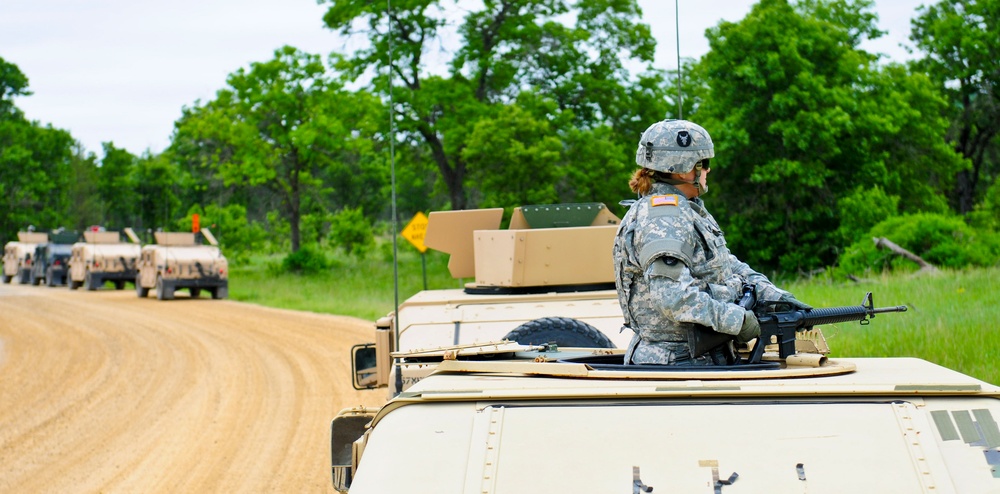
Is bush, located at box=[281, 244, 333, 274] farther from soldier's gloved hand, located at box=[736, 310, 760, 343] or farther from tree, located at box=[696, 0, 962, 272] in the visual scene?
soldier's gloved hand, located at box=[736, 310, 760, 343]

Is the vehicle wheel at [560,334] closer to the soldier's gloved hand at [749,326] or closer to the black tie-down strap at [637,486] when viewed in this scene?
the soldier's gloved hand at [749,326]

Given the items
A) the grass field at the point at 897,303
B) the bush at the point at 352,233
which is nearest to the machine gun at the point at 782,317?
the grass field at the point at 897,303

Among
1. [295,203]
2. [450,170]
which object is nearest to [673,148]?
[450,170]

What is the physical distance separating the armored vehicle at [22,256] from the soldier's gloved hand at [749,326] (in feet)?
127

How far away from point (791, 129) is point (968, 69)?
599 inches

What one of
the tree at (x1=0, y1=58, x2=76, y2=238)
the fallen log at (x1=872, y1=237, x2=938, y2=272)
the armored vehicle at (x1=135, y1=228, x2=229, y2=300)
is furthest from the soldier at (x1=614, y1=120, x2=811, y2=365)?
the tree at (x1=0, y1=58, x2=76, y2=238)

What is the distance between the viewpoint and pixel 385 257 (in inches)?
1614

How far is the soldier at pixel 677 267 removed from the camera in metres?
4.17

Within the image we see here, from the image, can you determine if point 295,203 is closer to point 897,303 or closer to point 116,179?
point 116,179

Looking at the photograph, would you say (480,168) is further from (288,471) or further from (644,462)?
(644,462)

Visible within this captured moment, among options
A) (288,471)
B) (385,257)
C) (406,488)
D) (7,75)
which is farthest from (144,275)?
(7,75)

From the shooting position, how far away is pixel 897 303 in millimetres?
15008

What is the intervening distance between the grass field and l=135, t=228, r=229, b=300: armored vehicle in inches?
27.4

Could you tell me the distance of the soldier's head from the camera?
14.7 ft
